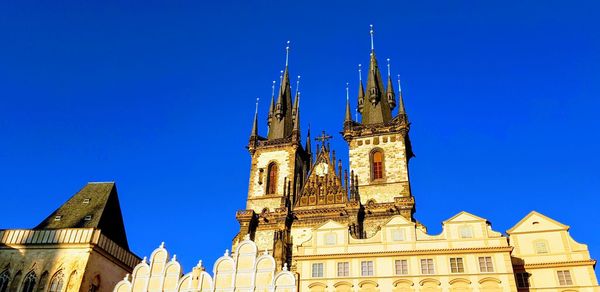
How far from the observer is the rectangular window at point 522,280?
101 ft

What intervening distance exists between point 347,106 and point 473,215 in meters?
26.4

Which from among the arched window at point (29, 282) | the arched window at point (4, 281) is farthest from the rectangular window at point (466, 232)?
the arched window at point (4, 281)

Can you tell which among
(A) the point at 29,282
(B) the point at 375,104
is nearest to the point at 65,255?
(A) the point at 29,282

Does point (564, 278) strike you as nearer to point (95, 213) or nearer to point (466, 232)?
point (466, 232)

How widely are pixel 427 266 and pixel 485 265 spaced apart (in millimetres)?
3346

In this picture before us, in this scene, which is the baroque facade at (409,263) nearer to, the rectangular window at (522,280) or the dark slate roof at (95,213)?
the rectangular window at (522,280)

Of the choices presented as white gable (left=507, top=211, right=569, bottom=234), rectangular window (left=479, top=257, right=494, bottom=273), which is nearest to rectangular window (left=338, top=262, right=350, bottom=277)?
rectangular window (left=479, top=257, right=494, bottom=273)

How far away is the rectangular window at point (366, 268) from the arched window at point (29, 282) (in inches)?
872

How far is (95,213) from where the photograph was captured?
37906 mm

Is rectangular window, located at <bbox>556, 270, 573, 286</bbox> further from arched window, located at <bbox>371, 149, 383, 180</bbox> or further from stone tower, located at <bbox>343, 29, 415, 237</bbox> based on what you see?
arched window, located at <bbox>371, 149, 383, 180</bbox>

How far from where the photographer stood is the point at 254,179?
172 ft

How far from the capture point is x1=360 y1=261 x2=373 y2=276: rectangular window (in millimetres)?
30752

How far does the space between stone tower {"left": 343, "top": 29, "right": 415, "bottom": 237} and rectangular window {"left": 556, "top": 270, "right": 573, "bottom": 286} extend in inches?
598

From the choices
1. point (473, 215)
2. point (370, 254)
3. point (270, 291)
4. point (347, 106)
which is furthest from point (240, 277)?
point (347, 106)
